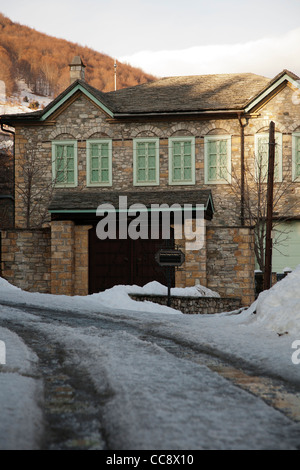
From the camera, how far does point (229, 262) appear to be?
19.2 meters

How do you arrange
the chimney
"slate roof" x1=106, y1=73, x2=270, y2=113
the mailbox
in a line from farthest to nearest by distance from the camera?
the chimney
"slate roof" x1=106, y1=73, x2=270, y2=113
the mailbox

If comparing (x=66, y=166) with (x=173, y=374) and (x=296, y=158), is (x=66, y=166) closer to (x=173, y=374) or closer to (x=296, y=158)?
(x=296, y=158)

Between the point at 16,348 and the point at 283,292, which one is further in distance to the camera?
the point at 283,292

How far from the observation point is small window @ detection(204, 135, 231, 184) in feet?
76.9

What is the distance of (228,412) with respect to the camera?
495 centimetres

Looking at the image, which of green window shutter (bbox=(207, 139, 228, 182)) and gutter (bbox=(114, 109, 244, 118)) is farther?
green window shutter (bbox=(207, 139, 228, 182))

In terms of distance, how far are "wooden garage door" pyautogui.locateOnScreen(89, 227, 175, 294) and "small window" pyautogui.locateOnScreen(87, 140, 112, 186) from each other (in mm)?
4653

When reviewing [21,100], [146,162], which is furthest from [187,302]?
[21,100]

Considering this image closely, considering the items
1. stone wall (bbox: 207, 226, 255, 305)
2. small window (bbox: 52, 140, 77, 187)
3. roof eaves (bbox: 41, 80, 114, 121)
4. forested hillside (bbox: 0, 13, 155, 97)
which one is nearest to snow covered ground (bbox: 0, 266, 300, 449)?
stone wall (bbox: 207, 226, 255, 305)

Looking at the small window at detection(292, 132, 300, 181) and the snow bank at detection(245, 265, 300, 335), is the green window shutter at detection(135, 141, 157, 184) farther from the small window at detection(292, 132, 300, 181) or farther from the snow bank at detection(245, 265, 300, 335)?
the snow bank at detection(245, 265, 300, 335)

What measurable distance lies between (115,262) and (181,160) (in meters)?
6.03

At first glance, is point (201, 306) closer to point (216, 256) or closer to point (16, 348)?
point (216, 256)
